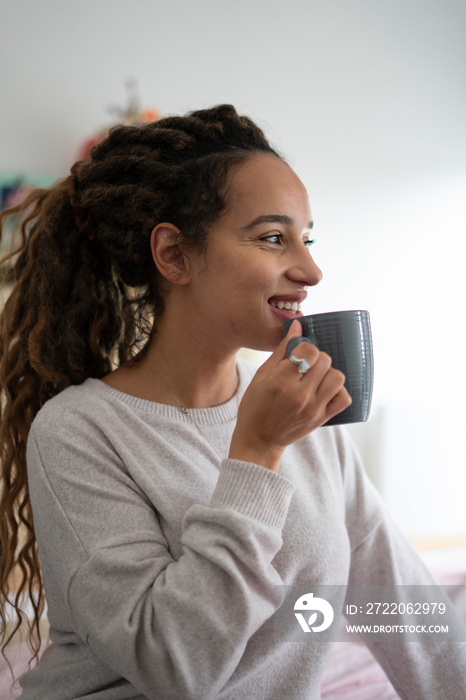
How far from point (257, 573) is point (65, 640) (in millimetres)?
362

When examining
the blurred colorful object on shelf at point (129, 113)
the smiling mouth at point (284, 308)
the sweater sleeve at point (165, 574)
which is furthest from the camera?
the blurred colorful object on shelf at point (129, 113)

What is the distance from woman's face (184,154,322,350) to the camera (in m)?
0.95

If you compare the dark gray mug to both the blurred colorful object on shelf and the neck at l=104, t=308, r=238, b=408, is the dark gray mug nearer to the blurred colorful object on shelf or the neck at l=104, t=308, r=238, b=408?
the neck at l=104, t=308, r=238, b=408

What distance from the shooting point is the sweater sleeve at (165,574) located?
0.74 m

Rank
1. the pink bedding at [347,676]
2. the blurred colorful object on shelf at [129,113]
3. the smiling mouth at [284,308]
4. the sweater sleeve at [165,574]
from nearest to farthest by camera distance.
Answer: the sweater sleeve at [165,574] → the smiling mouth at [284,308] → the pink bedding at [347,676] → the blurred colorful object on shelf at [129,113]

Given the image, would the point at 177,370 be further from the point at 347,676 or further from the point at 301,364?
the point at 347,676

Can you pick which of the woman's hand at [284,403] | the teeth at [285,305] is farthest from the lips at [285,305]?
the woman's hand at [284,403]

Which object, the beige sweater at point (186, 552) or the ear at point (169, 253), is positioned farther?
the ear at point (169, 253)

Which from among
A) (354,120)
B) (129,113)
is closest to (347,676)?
(129,113)

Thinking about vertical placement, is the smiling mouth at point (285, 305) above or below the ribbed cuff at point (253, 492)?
above

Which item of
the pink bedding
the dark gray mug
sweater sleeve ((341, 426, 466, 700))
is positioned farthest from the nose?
the pink bedding

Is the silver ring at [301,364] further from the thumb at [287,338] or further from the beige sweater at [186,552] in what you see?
the beige sweater at [186,552]

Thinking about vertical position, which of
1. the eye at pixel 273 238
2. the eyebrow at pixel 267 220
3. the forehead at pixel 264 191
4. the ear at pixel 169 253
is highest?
the forehead at pixel 264 191

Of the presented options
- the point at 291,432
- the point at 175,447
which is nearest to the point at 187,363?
the point at 175,447
